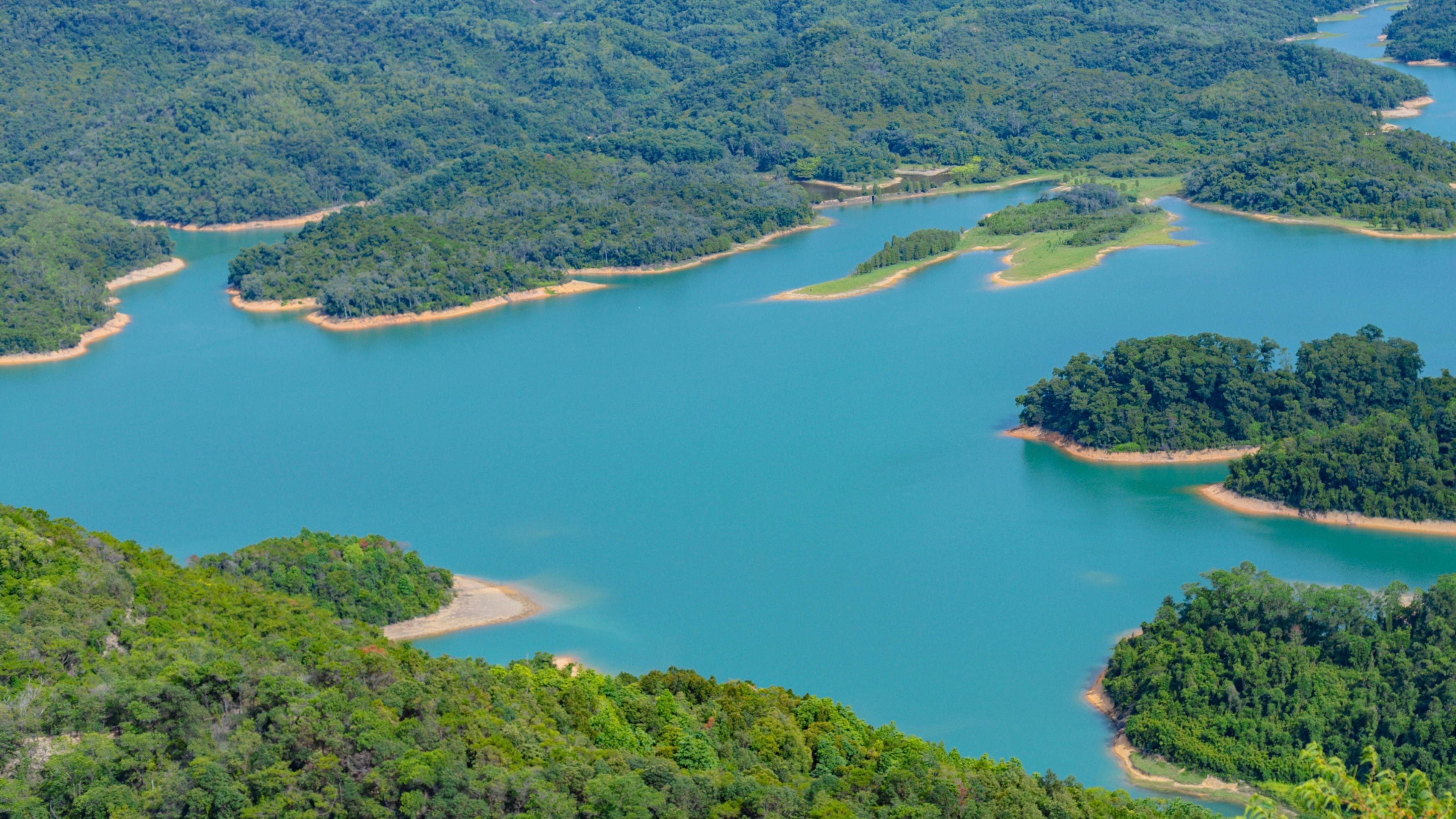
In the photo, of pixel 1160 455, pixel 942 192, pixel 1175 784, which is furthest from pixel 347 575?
pixel 942 192

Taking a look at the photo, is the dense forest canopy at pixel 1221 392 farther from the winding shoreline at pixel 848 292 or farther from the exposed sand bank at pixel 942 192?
the exposed sand bank at pixel 942 192

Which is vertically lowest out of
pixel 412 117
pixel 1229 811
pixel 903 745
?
pixel 1229 811

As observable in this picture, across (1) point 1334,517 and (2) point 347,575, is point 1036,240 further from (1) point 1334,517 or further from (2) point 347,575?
(2) point 347,575

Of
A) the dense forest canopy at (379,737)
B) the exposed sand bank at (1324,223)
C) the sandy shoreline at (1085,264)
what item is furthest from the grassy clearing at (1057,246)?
the dense forest canopy at (379,737)

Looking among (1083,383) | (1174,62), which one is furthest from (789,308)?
(1174,62)

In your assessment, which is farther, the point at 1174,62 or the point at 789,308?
the point at 1174,62

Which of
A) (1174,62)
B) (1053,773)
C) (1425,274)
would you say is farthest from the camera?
(1174,62)

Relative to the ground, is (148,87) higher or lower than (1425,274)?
higher

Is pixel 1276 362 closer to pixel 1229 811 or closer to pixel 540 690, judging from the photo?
pixel 1229 811
